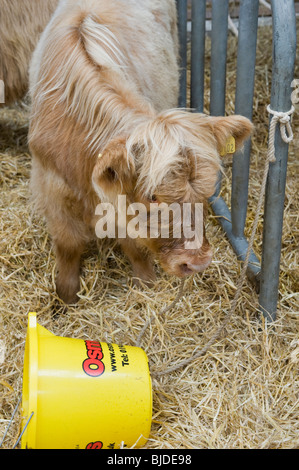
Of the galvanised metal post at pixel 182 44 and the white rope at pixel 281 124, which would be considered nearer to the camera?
the white rope at pixel 281 124

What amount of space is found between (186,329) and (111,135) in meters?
1.03

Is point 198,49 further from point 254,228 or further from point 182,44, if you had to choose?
point 254,228

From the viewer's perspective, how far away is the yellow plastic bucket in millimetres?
2119

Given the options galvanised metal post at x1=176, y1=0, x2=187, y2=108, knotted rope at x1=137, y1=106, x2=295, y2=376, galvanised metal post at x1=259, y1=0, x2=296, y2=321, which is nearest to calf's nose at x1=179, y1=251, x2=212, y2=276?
knotted rope at x1=137, y1=106, x2=295, y2=376

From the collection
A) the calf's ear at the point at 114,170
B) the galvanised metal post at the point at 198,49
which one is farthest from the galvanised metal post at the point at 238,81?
the calf's ear at the point at 114,170

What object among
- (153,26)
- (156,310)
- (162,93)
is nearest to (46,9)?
(153,26)

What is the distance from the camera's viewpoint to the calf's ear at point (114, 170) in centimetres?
219

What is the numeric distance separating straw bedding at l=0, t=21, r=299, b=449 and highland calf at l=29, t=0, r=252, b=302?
0.19 m

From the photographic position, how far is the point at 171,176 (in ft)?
7.54

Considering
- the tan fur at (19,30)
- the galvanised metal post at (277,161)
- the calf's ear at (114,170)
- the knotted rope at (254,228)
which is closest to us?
the calf's ear at (114,170)

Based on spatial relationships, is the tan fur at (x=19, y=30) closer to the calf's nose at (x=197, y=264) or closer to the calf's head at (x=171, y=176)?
the calf's head at (x=171, y=176)

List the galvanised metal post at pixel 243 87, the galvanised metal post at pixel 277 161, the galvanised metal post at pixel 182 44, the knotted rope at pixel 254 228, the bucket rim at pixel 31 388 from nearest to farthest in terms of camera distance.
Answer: the bucket rim at pixel 31 388 → the galvanised metal post at pixel 277 161 → the knotted rope at pixel 254 228 → the galvanised metal post at pixel 243 87 → the galvanised metal post at pixel 182 44

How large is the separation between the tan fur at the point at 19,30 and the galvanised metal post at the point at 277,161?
6.94ft
